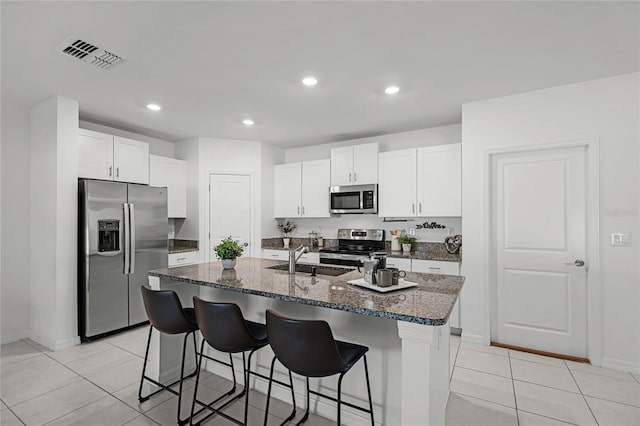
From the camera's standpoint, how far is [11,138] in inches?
142

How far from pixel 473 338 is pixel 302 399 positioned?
213cm

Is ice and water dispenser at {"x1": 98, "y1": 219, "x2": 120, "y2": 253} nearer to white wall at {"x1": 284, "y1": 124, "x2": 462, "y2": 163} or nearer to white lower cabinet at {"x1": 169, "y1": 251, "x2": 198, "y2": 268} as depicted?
white lower cabinet at {"x1": 169, "y1": 251, "x2": 198, "y2": 268}

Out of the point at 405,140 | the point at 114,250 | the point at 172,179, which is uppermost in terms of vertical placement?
the point at 405,140

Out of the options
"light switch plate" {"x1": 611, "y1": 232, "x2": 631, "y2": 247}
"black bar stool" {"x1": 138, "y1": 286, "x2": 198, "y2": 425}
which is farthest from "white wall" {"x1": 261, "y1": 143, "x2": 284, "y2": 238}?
"light switch plate" {"x1": 611, "y1": 232, "x2": 631, "y2": 247}

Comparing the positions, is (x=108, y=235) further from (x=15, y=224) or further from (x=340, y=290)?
(x=340, y=290)

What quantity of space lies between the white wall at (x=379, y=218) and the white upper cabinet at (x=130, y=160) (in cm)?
195

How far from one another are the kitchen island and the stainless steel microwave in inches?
81.5

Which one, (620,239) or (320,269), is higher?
(620,239)

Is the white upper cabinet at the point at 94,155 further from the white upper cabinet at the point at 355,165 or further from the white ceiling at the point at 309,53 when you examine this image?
the white upper cabinet at the point at 355,165

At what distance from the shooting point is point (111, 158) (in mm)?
3924

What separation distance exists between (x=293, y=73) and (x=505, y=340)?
341 centimetres

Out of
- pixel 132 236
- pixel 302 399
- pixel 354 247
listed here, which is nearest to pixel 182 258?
pixel 132 236

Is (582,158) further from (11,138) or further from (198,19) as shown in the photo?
(11,138)

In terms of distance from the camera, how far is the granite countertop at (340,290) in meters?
1.54
